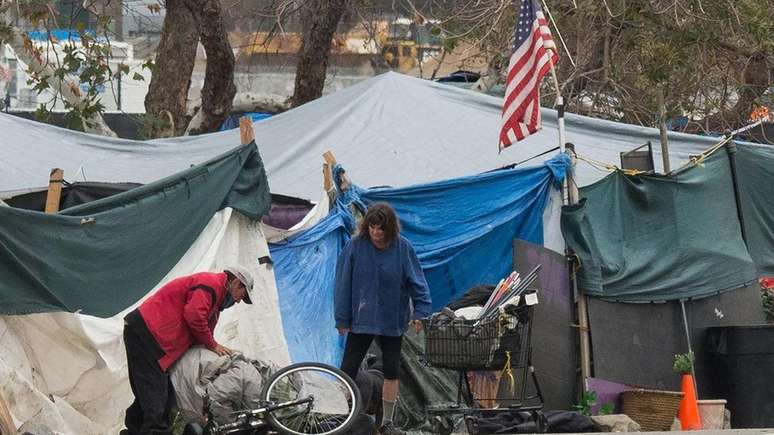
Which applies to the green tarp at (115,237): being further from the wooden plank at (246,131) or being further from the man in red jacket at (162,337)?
the man in red jacket at (162,337)

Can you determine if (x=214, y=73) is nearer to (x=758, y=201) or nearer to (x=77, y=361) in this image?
(x=758, y=201)

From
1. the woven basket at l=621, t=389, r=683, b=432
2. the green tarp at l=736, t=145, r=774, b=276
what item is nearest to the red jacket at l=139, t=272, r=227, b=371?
the woven basket at l=621, t=389, r=683, b=432

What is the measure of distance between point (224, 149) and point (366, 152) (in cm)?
152

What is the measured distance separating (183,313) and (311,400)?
1004mm

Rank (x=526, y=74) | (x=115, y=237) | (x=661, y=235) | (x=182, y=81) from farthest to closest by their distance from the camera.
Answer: (x=182, y=81) < (x=661, y=235) < (x=526, y=74) < (x=115, y=237)

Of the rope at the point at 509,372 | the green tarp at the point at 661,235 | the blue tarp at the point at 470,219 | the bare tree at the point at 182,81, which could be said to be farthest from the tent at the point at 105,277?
the bare tree at the point at 182,81

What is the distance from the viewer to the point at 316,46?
18344 mm

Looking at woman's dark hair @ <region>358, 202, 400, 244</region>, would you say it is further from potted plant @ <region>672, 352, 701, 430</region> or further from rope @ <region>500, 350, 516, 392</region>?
potted plant @ <region>672, 352, 701, 430</region>

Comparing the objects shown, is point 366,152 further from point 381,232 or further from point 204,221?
point 381,232

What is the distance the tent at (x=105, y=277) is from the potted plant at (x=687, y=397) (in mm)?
3469

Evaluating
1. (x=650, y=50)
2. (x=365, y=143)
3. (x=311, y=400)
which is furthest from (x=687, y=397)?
(x=650, y=50)

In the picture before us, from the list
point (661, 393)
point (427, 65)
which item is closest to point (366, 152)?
point (661, 393)

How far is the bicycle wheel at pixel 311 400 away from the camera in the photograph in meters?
8.57

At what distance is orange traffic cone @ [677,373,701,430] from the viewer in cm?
1139
